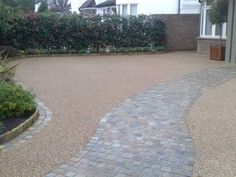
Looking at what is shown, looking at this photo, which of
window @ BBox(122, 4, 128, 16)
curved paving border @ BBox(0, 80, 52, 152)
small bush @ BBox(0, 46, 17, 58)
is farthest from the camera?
window @ BBox(122, 4, 128, 16)

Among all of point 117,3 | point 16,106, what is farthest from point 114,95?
point 117,3

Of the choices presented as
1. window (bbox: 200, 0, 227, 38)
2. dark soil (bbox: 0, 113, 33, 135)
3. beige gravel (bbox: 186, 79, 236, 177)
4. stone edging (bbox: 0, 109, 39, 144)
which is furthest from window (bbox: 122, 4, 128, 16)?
dark soil (bbox: 0, 113, 33, 135)

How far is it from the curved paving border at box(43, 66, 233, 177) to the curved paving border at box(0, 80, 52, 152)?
1.01 m

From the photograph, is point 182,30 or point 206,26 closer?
point 206,26

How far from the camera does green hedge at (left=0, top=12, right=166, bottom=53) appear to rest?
20.7 meters

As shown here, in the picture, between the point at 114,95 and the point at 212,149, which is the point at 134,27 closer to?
the point at 114,95

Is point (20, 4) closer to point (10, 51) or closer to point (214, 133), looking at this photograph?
point (10, 51)

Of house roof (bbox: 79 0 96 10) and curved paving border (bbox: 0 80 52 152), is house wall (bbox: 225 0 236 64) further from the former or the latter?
house roof (bbox: 79 0 96 10)

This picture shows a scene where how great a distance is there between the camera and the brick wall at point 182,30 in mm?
24281

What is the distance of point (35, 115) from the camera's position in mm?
7648

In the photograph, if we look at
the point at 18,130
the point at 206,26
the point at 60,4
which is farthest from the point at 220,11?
the point at 60,4

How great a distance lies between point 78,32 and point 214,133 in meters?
15.7

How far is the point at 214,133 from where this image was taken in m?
6.78

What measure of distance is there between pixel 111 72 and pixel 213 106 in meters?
6.27
